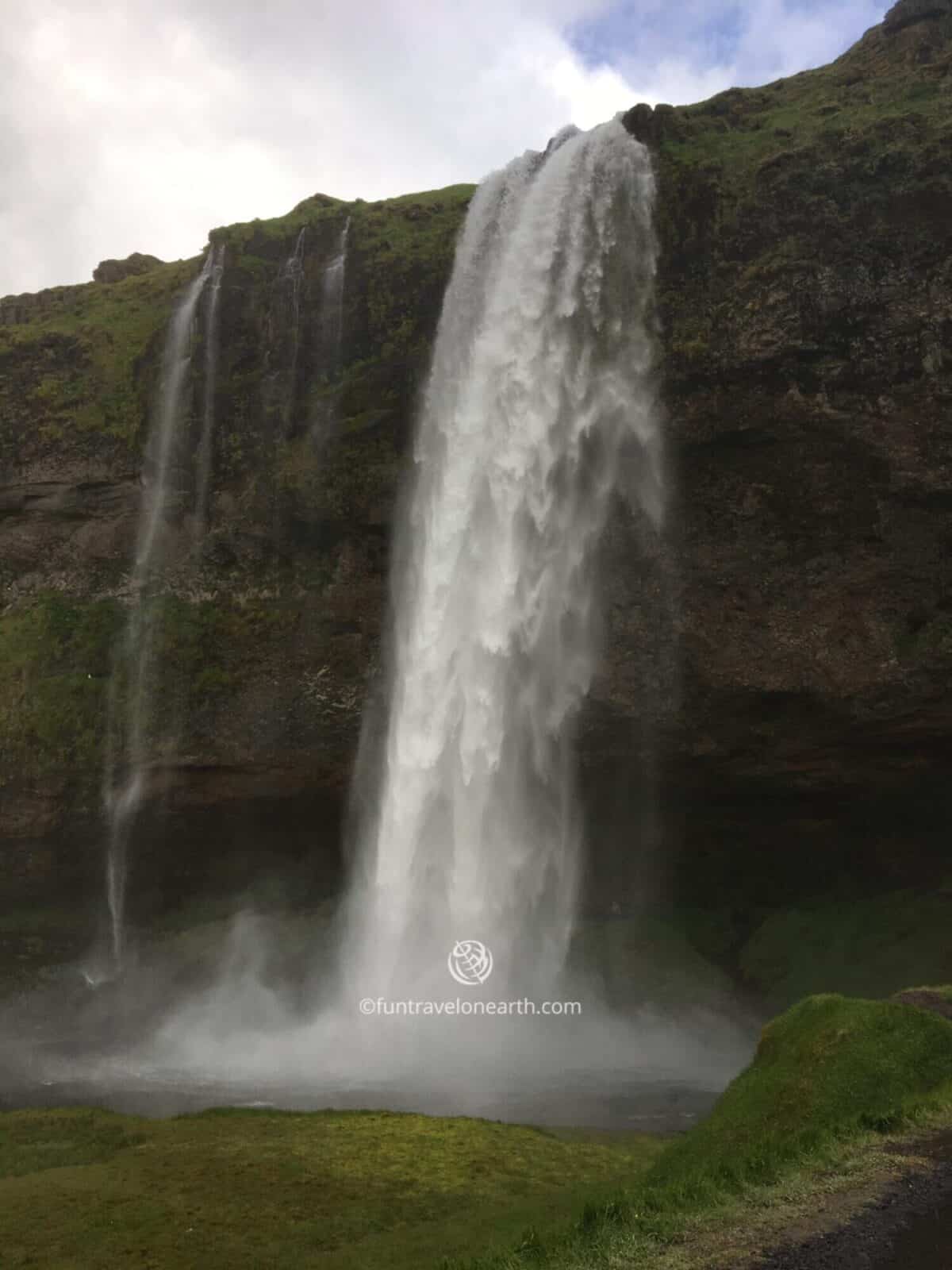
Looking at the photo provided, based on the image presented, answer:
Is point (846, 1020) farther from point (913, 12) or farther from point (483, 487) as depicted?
point (913, 12)

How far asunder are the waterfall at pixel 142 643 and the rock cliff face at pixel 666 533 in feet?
2.17

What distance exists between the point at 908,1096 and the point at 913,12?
36380mm

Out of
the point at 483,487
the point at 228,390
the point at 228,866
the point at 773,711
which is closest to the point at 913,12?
the point at 483,487

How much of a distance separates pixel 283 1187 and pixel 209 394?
3040 cm

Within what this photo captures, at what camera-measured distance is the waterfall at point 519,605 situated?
33500 mm

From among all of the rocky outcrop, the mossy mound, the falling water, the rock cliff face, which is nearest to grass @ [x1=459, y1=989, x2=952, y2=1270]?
the mossy mound

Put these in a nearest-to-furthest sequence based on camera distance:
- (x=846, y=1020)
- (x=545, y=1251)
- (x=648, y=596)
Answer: (x=545, y=1251)
(x=846, y=1020)
(x=648, y=596)

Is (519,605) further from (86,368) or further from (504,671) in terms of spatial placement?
(86,368)

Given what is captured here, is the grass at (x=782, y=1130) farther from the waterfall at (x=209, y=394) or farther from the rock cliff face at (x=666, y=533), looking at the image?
the waterfall at (x=209, y=394)

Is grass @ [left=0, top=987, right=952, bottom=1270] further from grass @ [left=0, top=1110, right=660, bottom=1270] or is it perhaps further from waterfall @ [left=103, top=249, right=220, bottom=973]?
waterfall @ [left=103, top=249, right=220, bottom=973]

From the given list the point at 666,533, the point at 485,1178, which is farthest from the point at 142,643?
the point at 485,1178

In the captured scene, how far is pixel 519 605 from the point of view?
34.0m

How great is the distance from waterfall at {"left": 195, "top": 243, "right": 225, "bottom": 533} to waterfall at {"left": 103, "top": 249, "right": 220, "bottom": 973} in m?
0.70

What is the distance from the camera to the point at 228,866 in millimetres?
39875
